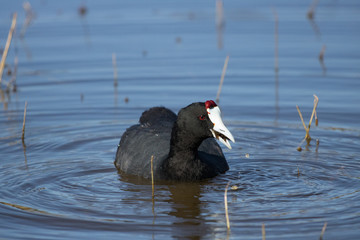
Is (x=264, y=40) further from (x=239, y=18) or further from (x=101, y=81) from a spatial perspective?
(x=101, y=81)

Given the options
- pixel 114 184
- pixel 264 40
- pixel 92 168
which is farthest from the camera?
pixel 264 40

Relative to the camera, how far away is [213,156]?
277 inches

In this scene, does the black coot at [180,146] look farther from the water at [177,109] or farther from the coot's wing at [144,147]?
the water at [177,109]

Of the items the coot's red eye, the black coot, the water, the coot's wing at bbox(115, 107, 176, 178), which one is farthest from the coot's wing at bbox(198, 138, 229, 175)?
the coot's red eye

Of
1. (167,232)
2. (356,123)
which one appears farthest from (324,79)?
(167,232)

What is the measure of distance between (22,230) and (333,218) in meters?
2.69

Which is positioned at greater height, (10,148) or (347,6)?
(347,6)

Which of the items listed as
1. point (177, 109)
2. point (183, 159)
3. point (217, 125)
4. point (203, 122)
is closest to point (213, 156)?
point (183, 159)

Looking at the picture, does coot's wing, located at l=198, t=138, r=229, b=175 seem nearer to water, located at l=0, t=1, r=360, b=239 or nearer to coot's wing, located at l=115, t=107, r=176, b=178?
water, located at l=0, t=1, r=360, b=239

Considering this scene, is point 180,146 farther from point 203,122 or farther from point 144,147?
point 144,147

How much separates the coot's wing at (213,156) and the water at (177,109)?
12 cm

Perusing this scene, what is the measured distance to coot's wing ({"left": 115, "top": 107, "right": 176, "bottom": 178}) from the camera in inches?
274

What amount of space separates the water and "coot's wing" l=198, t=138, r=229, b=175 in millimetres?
115

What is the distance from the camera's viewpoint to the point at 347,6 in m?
16.6
